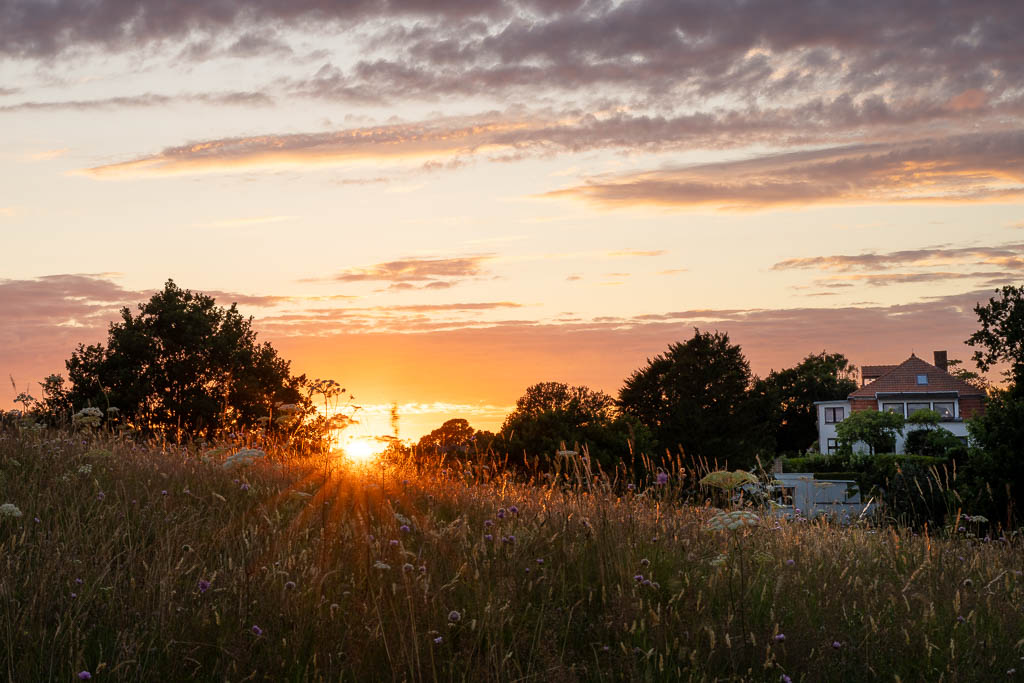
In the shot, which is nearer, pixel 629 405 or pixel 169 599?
pixel 169 599

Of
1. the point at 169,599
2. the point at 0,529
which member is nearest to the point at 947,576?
the point at 169,599

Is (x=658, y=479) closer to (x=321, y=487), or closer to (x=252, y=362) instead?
(x=321, y=487)

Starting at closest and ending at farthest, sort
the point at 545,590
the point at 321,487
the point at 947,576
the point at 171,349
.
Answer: the point at 545,590, the point at 947,576, the point at 321,487, the point at 171,349

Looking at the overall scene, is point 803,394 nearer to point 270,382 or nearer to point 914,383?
point 914,383

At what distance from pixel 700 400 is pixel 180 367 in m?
24.9

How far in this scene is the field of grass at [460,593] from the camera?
4359 mm

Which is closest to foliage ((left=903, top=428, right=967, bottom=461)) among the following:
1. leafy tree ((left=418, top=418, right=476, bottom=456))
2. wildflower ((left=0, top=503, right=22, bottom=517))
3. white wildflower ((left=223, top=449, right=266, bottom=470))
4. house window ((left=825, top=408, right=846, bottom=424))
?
house window ((left=825, top=408, right=846, bottom=424))

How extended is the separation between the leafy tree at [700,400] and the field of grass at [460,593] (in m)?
34.9

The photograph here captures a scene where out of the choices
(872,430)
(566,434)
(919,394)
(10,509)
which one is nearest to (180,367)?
(566,434)

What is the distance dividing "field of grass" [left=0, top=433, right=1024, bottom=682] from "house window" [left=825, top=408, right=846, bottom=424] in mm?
88492

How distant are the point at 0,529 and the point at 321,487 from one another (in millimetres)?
2454

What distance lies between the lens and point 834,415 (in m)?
90.9

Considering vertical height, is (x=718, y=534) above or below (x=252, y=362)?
below

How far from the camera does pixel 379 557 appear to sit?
17.7 feet
